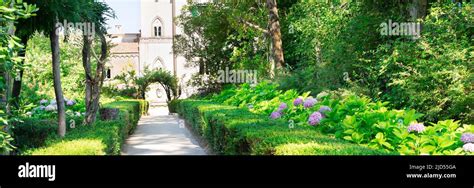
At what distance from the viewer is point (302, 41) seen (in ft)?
55.9

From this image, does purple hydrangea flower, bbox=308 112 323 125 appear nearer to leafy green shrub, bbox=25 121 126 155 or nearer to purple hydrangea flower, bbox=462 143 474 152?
purple hydrangea flower, bbox=462 143 474 152

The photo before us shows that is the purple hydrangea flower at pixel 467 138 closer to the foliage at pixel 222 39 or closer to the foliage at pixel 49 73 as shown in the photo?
the foliage at pixel 49 73

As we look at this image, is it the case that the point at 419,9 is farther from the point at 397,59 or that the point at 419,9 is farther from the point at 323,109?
the point at 323,109

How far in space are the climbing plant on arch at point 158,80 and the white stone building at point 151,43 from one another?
30 centimetres

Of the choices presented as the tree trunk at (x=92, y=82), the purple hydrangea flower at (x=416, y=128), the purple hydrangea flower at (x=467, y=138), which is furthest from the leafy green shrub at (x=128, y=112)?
the purple hydrangea flower at (x=467, y=138)

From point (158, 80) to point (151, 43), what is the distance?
6.92 ft

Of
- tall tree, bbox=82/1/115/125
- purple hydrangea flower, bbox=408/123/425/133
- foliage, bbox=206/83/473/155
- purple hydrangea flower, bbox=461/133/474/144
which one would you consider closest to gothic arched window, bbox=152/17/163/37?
tall tree, bbox=82/1/115/125

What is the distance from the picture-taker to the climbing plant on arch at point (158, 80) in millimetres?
26484

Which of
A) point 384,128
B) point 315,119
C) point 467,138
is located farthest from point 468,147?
point 315,119

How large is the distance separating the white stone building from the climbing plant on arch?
30 cm
